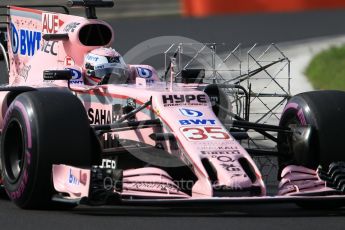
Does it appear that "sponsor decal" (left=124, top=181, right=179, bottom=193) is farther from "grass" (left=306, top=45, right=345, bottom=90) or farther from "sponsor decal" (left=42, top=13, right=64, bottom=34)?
"grass" (left=306, top=45, right=345, bottom=90)

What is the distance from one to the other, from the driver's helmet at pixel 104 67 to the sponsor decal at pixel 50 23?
824mm

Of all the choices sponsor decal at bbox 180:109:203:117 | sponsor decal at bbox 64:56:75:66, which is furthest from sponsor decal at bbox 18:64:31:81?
sponsor decal at bbox 180:109:203:117

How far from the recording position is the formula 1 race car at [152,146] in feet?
35.9

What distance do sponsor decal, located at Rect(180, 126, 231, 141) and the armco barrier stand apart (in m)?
2.59

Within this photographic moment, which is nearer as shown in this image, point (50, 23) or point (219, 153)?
point (219, 153)

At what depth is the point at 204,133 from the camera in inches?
451

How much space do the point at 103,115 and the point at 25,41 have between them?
2645 mm

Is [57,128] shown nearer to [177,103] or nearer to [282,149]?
[177,103]

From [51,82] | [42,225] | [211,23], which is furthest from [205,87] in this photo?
[211,23]

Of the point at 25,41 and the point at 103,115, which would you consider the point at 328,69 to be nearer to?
the point at 25,41

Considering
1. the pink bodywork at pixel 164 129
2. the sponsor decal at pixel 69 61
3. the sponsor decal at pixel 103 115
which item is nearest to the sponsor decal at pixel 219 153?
the pink bodywork at pixel 164 129

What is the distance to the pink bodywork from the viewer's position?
36.0ft

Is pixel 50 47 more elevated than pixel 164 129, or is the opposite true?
pixel 50 47

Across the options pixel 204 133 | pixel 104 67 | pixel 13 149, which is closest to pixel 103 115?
pixel 104 67
